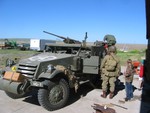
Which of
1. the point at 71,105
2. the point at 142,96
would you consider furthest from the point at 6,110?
the point at 142,96

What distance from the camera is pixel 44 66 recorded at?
6617mm

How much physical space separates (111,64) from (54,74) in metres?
2.03

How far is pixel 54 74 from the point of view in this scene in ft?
20.2

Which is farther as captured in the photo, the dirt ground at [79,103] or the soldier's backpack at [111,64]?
the soldier's backpack at [111,64]

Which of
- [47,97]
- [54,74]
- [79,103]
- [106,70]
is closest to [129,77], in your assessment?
[106,70]

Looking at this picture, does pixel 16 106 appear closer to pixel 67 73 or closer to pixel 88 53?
pixel 67 73

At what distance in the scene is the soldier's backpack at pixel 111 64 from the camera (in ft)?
23.9

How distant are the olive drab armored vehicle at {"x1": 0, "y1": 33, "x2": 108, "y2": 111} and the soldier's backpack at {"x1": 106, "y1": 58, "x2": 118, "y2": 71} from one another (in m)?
0.39

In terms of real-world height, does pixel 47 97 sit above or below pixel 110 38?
below

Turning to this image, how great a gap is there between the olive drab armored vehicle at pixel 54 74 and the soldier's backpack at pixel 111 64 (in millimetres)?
386

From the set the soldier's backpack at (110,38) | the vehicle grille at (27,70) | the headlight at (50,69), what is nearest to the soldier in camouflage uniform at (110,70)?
the headlight at (50,69)

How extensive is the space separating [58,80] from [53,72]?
355 millimetres

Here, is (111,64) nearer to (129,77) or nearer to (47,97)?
(129,77)

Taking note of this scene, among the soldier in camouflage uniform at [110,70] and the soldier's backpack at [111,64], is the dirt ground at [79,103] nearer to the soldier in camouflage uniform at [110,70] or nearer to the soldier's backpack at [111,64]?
the soldier in camouflage uniform at [110,70]
